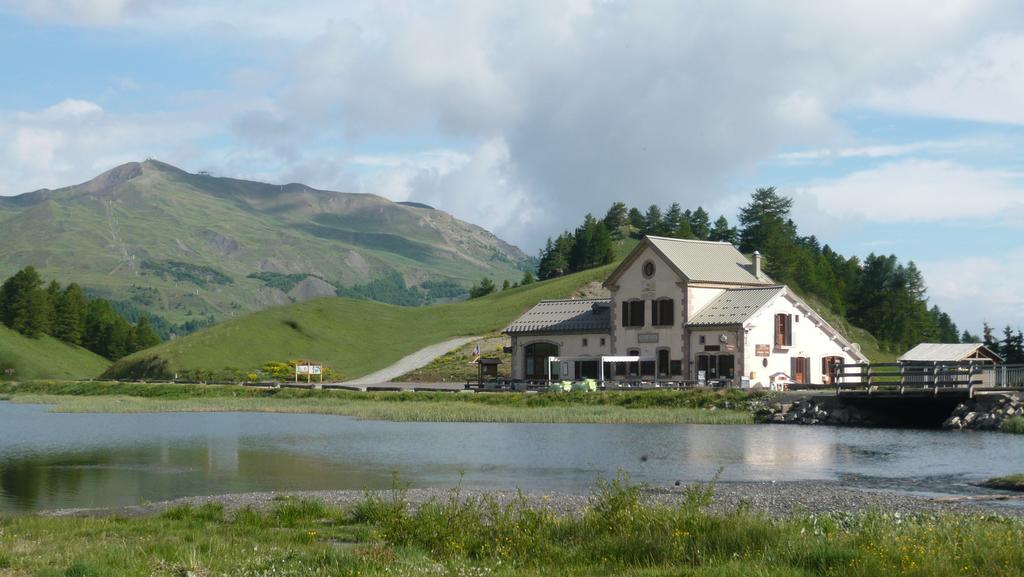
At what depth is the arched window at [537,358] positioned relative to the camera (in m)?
80.5

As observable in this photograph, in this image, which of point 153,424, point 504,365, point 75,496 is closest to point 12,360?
point 504,365

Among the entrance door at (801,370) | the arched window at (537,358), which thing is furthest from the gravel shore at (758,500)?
the arched window at (537,358)

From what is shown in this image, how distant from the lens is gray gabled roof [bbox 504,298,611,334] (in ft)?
256

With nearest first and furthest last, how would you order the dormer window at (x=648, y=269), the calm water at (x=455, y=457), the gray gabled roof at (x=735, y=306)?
the calm water at (x=455, y=457)
the gray gabled roof at (x=735, y=306)
the dormer window at (x=648, y=269)

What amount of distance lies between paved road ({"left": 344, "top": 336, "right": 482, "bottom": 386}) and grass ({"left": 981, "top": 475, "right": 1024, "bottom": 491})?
7017 centimetres

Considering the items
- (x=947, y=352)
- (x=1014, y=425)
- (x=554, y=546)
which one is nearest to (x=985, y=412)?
(x=1014, y=425)

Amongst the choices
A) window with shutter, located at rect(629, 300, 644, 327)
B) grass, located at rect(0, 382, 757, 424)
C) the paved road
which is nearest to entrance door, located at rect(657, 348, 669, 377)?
window with shutter, located at rect(629, 300, 644, 327)

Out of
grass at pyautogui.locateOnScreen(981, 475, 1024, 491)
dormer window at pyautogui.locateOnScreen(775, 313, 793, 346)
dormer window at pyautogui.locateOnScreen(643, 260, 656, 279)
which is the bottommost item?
grass at pyautogui.locateOnScreen(981, 475, 1024, 491)

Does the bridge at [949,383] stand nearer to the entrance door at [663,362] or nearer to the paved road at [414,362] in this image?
the entrance door at [663,362]

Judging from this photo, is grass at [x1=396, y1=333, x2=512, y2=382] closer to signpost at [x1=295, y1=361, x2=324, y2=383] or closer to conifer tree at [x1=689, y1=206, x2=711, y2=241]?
signpost at [x1=295, y1=361, x2=324, y2=383]

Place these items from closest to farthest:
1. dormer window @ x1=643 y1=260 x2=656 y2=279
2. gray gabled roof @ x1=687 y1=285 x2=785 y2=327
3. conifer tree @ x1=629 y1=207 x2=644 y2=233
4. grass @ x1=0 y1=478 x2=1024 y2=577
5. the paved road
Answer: grass @ x1=0 y1=478 x2=1024 y2=577, gray gabled roof @ x1=687 y1=285 x2=785 y2=327, dormer window @ x1=643 y1=260 x2=656 y2=279, the paved road, conifer tree @ x1=629 y1=207 x2=644 y2=233

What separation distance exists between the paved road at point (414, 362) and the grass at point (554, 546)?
7632 cm

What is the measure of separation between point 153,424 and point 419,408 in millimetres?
14045

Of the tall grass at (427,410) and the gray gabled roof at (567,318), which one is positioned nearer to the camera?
the tall grass at (427,410)
